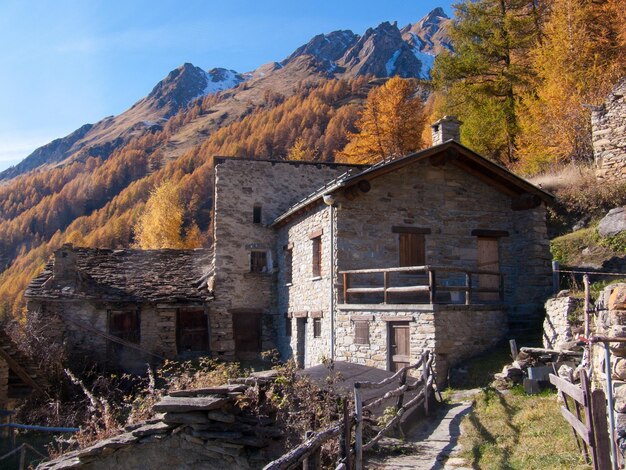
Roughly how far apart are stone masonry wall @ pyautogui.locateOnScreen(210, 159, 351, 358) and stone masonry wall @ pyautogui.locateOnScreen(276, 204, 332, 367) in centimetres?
57

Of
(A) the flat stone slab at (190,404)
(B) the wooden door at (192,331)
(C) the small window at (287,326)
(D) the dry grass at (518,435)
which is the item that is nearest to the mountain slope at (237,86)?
(B) the wooden door at (192,331)

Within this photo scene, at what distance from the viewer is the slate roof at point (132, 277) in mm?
21469

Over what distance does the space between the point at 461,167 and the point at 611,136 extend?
23.9 feet

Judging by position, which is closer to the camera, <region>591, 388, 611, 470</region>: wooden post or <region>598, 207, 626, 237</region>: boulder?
<region>591, 388, 611, 470</region>: wooden post

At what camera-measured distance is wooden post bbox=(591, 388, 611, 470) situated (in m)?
5.75

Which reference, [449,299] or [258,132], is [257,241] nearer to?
[449,299]

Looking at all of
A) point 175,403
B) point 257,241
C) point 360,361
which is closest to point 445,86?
point 257,241

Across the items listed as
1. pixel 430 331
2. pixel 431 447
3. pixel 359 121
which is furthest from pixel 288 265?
pixel 359 121

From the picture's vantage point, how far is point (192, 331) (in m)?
22.5

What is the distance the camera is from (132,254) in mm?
24766

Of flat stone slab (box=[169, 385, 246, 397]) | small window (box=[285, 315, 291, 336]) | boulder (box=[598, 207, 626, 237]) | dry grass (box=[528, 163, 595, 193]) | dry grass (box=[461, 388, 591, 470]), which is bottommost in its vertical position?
dry grass (box=[461, 388, 591, 470])

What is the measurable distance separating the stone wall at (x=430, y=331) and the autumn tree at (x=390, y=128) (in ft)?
62.6

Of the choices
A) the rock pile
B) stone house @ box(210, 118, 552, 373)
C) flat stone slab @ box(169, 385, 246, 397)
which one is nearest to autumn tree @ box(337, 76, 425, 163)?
stone house @ box(210, 118, 552, 373)

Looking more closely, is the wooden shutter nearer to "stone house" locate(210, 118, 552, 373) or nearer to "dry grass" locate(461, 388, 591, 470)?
"stone house" locate(210, 118, 552, 373)
